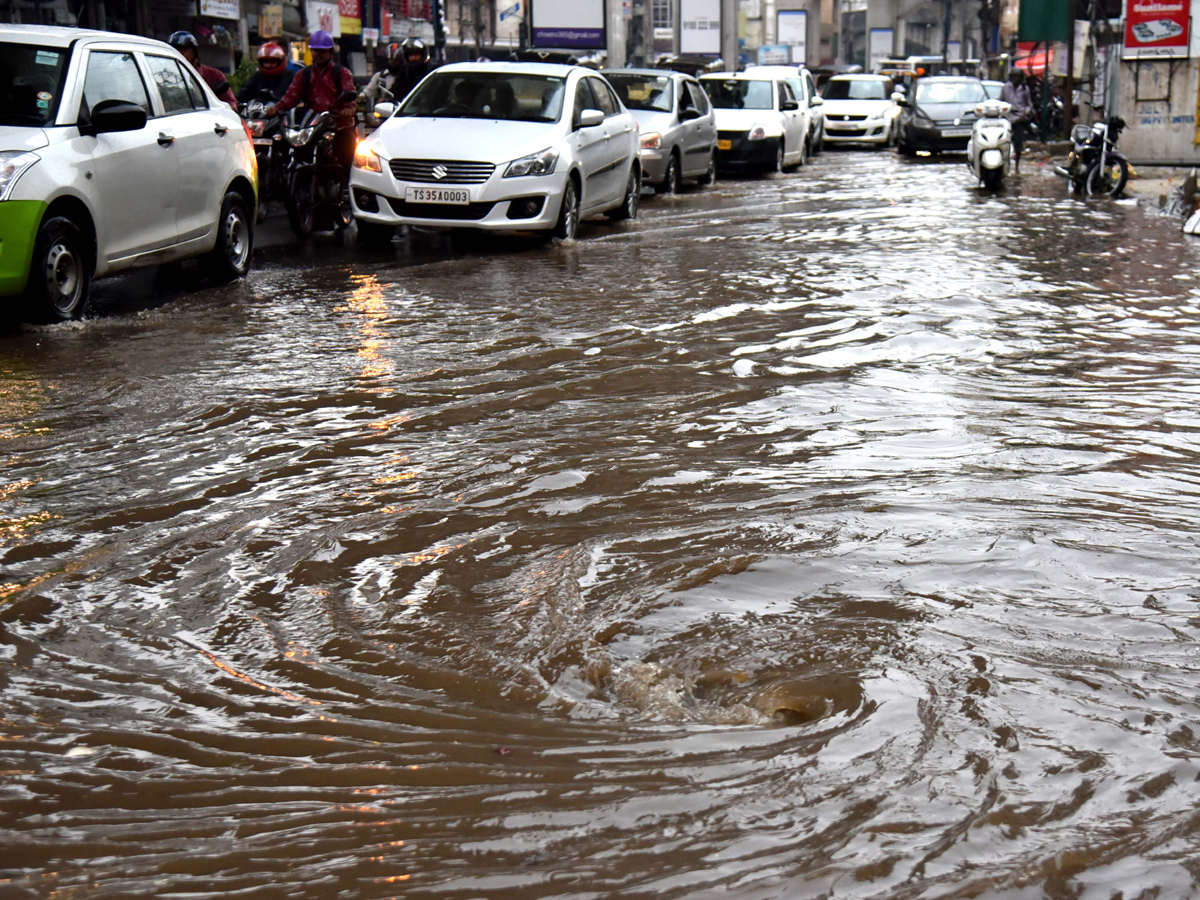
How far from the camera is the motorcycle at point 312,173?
1373 centimetres

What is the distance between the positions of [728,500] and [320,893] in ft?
8.49

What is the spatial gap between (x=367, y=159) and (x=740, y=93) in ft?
45.2

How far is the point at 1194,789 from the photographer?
2932mm

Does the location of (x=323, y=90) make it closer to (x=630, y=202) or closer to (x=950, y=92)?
(x=630, y=202)

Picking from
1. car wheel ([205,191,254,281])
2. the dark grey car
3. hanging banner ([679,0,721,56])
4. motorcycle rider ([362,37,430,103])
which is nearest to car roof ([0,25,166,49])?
car wheel ([205,191,254,281])

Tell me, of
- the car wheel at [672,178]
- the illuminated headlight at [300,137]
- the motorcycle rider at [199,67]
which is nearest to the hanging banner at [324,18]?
the car wheel at [672,178]

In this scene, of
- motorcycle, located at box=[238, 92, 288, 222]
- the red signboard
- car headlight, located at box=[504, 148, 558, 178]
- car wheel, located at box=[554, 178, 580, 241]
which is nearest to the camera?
car headlight, located at box=[504, 148, 558, 178]

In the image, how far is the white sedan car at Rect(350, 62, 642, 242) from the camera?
12617 millimetres

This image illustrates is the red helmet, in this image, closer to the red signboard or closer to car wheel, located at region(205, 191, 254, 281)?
car wheel, located at region(205, 191, 254, 281)

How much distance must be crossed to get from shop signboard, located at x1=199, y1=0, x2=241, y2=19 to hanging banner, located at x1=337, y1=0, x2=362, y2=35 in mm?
8466

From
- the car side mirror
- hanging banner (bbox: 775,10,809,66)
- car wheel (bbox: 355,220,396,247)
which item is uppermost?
hanging banner (bbox: 775,10,809,66)

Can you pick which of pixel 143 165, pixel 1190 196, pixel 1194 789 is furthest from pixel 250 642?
pixel 1190 196

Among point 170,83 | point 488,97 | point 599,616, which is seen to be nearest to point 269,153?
point 488,97

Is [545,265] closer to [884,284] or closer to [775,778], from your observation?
[884,284]
